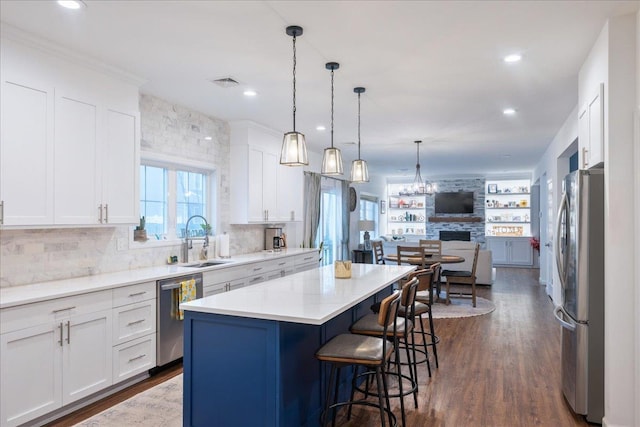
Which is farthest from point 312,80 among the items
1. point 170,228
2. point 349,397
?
point 349,397

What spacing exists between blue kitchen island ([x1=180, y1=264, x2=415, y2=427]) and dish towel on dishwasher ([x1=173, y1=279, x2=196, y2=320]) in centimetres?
130

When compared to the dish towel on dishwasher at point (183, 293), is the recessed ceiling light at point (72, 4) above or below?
above

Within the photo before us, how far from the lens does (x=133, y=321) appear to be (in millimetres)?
3520

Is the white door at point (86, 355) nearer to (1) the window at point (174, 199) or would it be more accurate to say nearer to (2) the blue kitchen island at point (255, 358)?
(2) the blue kitchen island at point (255, 358)

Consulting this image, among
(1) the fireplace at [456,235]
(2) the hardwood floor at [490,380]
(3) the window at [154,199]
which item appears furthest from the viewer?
(1) the fireplace at [456,235]

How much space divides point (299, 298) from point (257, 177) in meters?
3.31

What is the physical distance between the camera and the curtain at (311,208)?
7609 millimetres

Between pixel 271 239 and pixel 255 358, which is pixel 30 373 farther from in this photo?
pixel 271 239

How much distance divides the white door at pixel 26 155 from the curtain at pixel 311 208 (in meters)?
4.78

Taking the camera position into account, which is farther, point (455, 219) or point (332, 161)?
point (455, 219)

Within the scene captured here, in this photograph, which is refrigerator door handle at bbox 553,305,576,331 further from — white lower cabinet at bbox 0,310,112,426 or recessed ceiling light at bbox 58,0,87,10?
recessed ceiling light at bbox 58,0,87,10

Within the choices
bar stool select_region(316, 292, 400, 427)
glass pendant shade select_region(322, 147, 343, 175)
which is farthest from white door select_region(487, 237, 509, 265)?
bar stool select_region(316, 292, 400, 427)

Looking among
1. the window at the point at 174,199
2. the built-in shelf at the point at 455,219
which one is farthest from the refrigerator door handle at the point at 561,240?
the built-in shelf at the point at 455,219

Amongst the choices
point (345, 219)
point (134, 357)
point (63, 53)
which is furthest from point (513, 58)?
point (345, 219)
